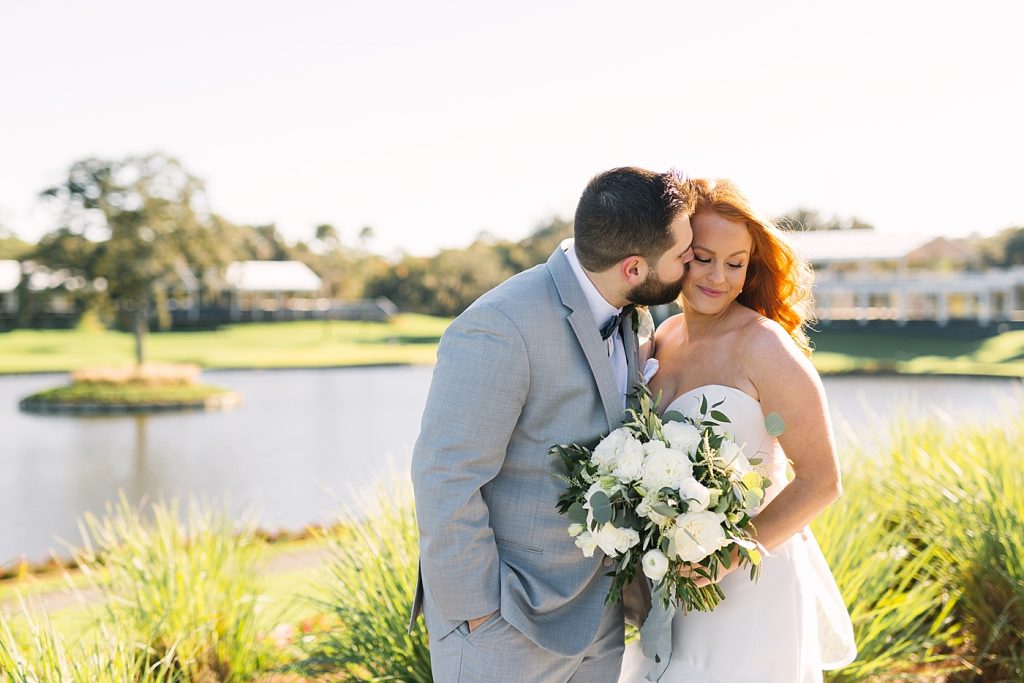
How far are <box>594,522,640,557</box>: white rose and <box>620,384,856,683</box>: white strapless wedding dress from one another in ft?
1.73

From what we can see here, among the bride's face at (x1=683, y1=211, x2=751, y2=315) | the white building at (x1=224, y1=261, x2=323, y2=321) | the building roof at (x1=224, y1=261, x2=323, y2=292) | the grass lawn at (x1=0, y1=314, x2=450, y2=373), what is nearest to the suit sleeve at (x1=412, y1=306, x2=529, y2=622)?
the bride's face at (x1=683, y1=211, x2=751, y2=315)

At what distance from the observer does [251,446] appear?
1817 cm

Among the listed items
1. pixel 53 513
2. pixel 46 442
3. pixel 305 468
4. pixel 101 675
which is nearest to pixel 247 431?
pixel 46 442

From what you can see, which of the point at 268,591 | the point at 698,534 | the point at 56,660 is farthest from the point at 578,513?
the point at 268,591

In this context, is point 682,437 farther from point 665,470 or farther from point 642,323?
point 642,323

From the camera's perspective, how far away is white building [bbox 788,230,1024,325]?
52.2 meters

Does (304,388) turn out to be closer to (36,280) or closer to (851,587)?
(36,280)

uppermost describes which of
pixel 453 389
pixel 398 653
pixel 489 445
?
pixel 453 389

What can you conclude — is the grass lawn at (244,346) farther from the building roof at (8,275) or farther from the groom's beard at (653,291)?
the groom's beard at (653,291)

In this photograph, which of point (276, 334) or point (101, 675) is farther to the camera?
point (276, 334)

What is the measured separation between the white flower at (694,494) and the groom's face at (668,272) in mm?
526

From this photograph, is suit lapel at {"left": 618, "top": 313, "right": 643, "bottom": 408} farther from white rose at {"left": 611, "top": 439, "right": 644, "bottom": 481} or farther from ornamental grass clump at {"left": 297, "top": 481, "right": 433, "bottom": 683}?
ornamental grass clump at {"left": 297, "top": 481, "right": 433, "bottom": 683}

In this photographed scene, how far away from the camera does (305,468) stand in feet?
50.7

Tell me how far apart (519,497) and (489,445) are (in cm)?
24
